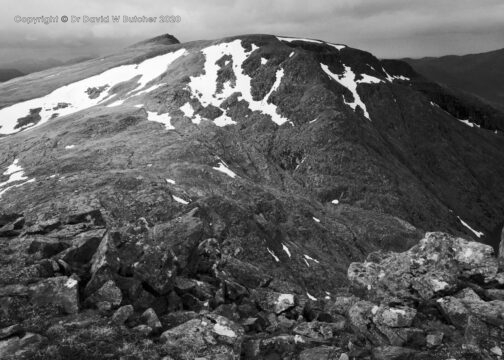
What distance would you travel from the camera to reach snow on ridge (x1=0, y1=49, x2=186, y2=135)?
14209 centimetres

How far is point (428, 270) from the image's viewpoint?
2208 cm

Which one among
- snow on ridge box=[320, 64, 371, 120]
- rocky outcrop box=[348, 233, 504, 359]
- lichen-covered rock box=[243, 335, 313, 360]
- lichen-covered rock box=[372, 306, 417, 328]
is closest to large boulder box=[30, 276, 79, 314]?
lichen-covered rock box=[243, 335, 313, 360]

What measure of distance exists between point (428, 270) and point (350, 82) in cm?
14121

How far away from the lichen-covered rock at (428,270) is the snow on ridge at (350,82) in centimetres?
12073

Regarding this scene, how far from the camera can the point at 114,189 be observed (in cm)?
7138

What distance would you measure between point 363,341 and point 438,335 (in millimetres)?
3157

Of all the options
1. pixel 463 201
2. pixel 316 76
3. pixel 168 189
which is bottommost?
pixel 463 201

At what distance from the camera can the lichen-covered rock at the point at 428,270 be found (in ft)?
68.5

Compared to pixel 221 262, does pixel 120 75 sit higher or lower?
higher

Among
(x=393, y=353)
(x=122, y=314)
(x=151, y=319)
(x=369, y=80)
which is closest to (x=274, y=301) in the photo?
(x=393, y=353)

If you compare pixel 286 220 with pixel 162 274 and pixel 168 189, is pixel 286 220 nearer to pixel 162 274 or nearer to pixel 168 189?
pixel 168 189

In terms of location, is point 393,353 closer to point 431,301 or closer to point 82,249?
point 431,301

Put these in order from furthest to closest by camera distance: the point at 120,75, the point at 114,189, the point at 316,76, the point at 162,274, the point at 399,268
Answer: the point at 120,75
the point at 316,76
the point at 114,189
the point at 399,268
the point at 162,274

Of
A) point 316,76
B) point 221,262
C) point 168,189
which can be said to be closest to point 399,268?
point 221,262
